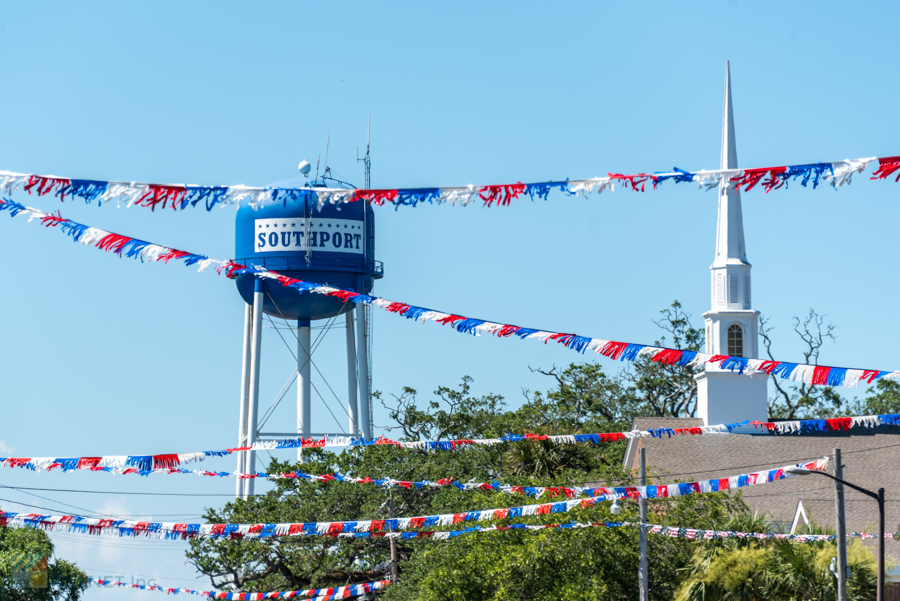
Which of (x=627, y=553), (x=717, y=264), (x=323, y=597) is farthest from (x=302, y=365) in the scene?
(x=627, y=553)

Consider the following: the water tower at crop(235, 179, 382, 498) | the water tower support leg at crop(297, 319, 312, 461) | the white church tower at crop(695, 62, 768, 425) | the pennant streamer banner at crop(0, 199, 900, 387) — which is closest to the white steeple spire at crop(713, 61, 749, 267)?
the white church tower at crop(695, 62, 768, 425)

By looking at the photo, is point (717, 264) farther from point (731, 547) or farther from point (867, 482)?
point (731, 547)

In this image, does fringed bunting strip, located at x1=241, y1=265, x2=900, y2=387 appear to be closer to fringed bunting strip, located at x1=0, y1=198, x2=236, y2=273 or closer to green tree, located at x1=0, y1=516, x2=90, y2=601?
fringed bunting strip, located at x1=0, y1=198, x2=236, y2=273

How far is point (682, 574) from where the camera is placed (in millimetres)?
28078

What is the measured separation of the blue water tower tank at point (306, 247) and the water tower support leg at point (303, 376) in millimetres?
1405

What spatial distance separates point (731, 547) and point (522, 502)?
4877 mm

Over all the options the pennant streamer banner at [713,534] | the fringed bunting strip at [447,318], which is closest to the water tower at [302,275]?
the pennant streamer banner at [713,534]

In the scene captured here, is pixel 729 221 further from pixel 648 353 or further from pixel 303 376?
pixel 648 353

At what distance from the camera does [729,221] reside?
131 feet

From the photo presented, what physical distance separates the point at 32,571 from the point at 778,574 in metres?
33.3

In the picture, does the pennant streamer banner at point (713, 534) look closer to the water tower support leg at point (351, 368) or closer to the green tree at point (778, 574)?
the green tree at point (778, 574)

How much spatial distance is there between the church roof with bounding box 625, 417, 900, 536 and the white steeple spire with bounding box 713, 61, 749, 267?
17.3 feet

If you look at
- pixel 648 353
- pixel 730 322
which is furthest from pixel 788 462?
pixel 648 353

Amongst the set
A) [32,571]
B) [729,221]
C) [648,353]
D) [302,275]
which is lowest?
[32,571]
